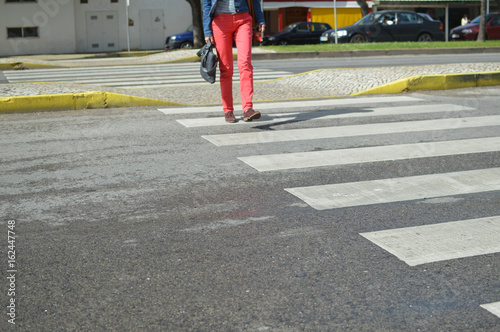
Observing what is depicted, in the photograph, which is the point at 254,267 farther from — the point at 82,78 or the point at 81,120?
the point at 82,78

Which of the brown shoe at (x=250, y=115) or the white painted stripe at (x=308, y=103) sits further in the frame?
the white painted stripe at (x=308, y=103)

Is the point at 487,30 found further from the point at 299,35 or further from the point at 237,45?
the point at 237,45

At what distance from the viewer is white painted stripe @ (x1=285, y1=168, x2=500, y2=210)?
162 inches

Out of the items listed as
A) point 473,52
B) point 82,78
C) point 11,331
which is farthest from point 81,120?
point 473,52

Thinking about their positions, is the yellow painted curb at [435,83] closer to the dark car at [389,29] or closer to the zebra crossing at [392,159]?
the zebra crossing at [392,159]

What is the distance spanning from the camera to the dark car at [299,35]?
3086 cm

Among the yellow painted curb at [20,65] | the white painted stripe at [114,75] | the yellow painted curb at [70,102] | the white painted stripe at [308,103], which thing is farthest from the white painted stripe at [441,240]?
the yellow painted curb at [20,65]

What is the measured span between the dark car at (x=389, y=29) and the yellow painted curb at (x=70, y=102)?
1825 cm

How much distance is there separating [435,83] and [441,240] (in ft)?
22.9

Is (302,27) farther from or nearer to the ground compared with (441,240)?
farther from the ground

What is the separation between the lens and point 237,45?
22.5 ft

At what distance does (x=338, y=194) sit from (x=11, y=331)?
2.39 metres

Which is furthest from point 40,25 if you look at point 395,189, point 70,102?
point 395,189

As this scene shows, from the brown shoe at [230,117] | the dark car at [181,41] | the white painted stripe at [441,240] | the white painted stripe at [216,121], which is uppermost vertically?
the dark car at [181,41]
